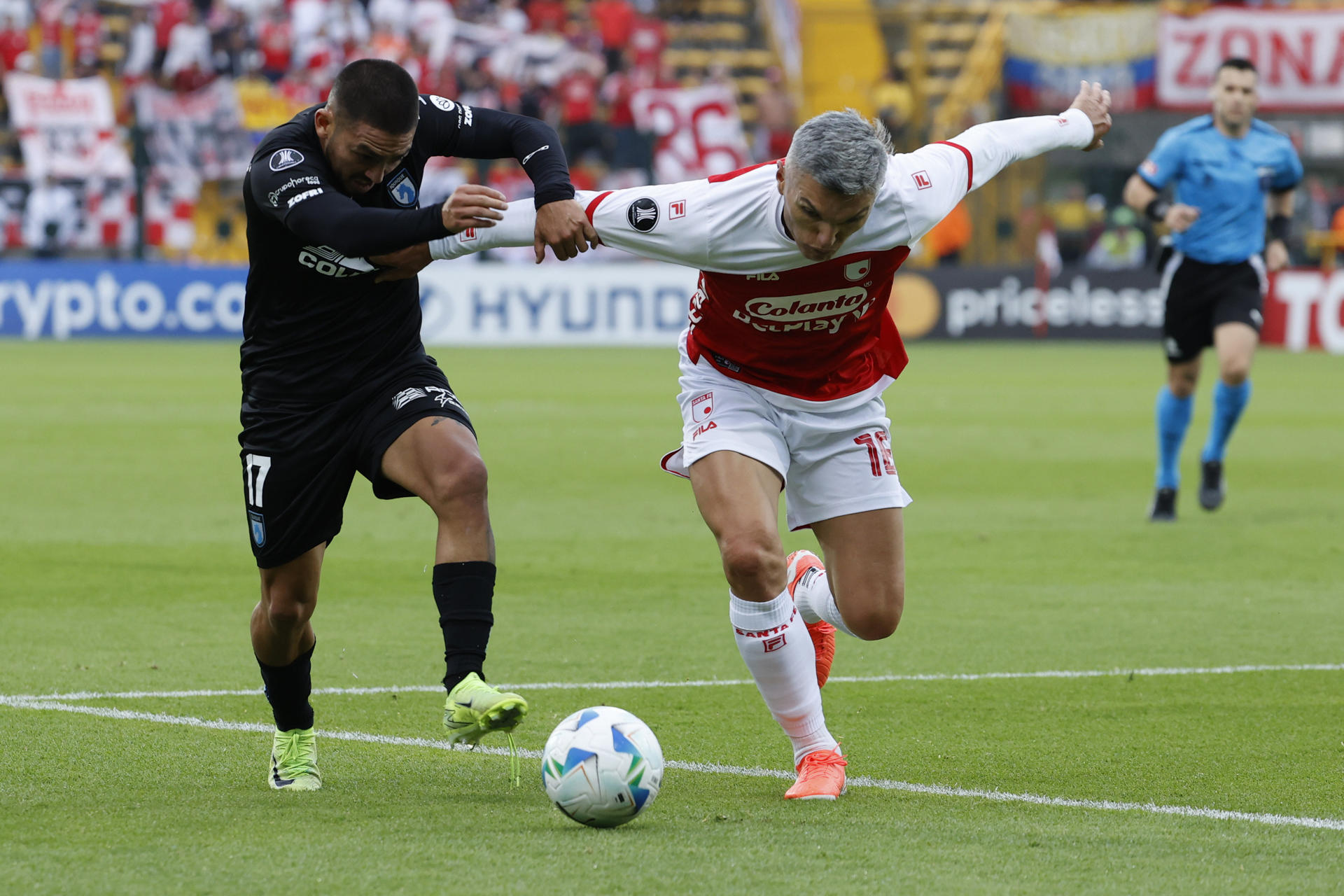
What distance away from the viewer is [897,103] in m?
30.6

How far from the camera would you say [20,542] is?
9828 millimetres

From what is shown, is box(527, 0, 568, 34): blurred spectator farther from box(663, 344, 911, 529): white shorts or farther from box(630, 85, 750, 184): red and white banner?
box(663, 344, 911, 529): white shorts

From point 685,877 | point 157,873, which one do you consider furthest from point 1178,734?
point 157,873

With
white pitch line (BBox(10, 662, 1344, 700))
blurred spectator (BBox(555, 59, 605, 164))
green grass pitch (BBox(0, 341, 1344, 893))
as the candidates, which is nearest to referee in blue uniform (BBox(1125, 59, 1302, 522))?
green grass pitch (BBox(0, 341, 1344, 893))

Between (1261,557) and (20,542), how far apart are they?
21.2 ft

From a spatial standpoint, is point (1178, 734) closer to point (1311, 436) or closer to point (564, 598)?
point (564, 598)

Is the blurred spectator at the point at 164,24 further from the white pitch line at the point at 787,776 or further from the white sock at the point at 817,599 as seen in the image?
the white sock at the point at 817,599

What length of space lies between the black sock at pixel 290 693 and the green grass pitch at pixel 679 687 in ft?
0.64

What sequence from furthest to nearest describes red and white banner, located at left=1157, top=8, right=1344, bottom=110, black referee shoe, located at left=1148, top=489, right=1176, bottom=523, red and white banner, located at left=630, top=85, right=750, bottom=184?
red and white banner, located at left=1157, top=8, right=1344, bottom=110
red and white banner, located at left=630, top=85, right=750, bottom=184
black referee shoe, located at left=1148, top=489, right=1176, bottom=523

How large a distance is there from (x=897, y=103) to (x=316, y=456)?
26.6 metres

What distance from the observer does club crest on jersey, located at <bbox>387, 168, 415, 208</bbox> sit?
5246 mm

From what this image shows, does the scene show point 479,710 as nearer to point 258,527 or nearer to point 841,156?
point 258,527

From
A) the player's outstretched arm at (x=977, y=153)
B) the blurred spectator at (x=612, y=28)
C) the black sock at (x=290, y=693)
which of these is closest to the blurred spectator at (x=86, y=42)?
the blurred spectator at (x=612, y=28)

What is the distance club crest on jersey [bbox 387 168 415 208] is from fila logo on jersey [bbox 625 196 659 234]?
719mm
